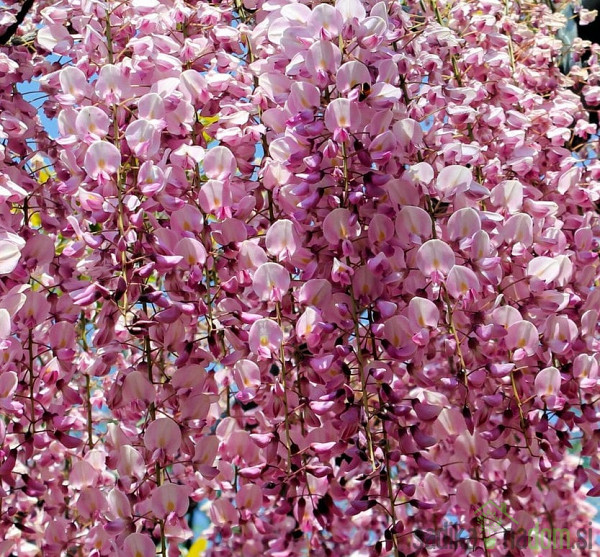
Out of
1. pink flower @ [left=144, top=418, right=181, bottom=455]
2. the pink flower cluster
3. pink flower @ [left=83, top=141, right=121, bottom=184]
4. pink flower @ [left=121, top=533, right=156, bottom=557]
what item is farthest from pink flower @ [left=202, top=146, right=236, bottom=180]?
pink flower @ [left=121, top=533, right=156, bottom=557]

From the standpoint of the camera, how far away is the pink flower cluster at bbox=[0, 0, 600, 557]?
1.14 metres

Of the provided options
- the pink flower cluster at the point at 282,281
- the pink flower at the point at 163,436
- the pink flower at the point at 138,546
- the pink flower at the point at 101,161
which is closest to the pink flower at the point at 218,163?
the pink flower cluster at the point at 282,281

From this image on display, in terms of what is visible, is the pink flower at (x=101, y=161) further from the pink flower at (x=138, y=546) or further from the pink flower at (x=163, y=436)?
the pink flower at (x=138, y=546)

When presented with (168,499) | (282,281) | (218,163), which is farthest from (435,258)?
(168,499)

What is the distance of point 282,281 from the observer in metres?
1.17

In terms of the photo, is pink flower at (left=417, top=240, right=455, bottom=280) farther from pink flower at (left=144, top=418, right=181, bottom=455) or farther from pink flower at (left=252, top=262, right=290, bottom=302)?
pink flower at (left=144, top=418, right=181, bottom=455)

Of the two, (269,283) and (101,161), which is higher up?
(101,161)

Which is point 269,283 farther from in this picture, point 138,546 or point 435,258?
point 138,546

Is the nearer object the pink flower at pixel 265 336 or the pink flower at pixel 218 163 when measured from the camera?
the pink flower at pixel 265 336

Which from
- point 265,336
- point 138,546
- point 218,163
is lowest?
point 138,546

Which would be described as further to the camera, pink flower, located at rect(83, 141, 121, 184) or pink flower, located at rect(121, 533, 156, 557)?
pink flower, located at rect(83, 141, 121, 184)

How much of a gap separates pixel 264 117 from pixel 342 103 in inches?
6.7

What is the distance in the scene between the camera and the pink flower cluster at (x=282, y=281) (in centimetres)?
A: 114

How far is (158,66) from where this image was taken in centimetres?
132
